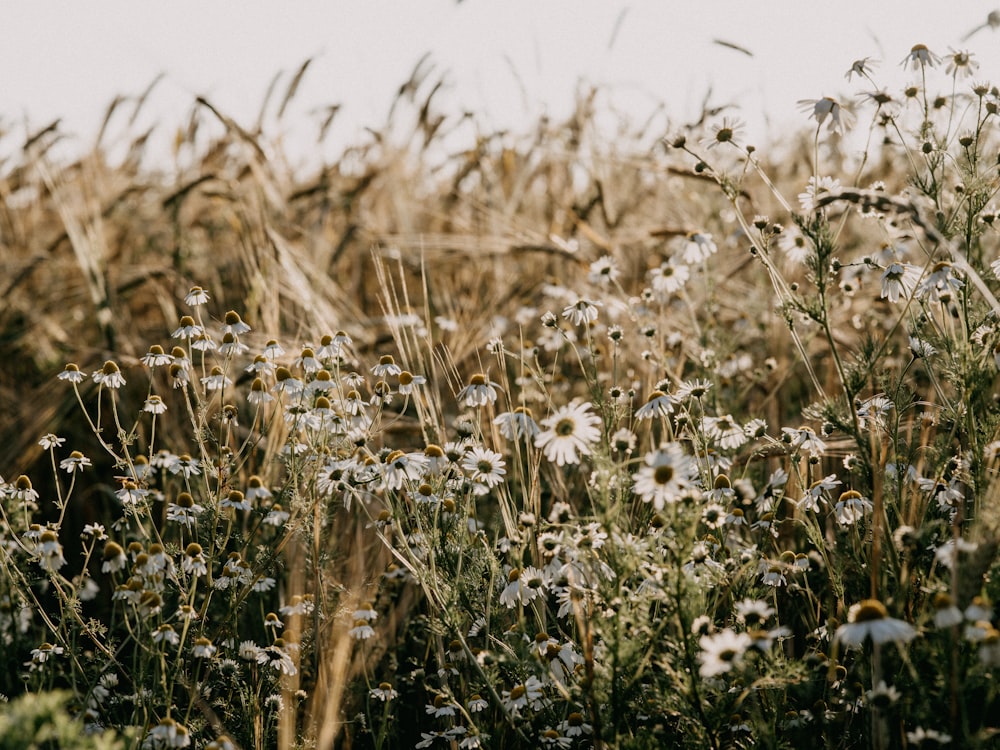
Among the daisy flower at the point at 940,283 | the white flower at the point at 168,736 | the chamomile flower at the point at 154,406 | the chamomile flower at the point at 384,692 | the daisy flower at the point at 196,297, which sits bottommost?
the white flower at the point at 168,736

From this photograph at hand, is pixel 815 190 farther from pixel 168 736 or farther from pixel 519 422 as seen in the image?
pixel 168 736

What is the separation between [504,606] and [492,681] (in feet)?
1.09

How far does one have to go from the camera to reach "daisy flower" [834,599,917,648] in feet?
4.75

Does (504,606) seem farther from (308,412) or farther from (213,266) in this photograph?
(213,266)

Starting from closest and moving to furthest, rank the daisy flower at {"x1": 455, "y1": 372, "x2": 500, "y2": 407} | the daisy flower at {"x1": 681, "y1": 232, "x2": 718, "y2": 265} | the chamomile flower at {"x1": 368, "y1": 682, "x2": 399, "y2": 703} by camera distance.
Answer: the chamomile flower at {"x1": 368, "y1": 682, "x2": 399, "y2": 703} → the daisy flower at {"x1": 455, "y1": 372, "x2": 500, "y2": 407} → the daisy flower at {"x1": 681, "y1": 232, "x2": 718, "y2": 265}

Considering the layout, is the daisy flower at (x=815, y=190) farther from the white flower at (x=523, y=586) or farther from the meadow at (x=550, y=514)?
the white flower at (x=523, y=586)

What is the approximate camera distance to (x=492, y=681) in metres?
1.88

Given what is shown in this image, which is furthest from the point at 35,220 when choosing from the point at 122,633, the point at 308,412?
the point at 308,412

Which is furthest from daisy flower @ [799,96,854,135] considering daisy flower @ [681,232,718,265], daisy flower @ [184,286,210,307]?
daisy flower @ [184,286,210,307]

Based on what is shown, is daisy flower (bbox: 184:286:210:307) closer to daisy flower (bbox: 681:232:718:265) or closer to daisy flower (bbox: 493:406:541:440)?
daisy flower (bbox: 493:406:541:440)

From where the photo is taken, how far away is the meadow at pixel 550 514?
1740mm

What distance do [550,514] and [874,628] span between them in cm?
86

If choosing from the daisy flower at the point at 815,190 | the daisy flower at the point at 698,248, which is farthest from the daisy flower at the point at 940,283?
the daisy flower at the point at 698,248

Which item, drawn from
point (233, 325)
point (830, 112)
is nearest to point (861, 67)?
point (830, 112)
